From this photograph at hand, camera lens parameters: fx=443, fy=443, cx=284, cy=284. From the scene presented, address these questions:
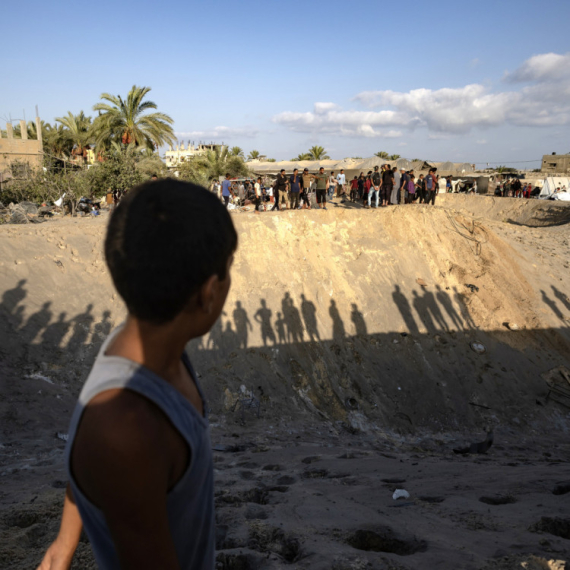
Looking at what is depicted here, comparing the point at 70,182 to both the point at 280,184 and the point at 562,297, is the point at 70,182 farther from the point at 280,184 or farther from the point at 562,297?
the point at 562,297

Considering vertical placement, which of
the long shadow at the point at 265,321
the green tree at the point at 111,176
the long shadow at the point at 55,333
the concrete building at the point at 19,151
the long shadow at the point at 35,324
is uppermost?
the concrete building at the point at 19,151

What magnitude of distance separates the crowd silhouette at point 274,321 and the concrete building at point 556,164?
91.2 feet

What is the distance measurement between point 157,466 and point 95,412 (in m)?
0.16

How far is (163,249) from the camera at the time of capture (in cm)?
92

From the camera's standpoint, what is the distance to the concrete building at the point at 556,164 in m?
35.7

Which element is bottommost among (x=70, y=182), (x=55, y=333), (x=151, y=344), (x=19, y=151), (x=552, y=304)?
(x=552, y=304)

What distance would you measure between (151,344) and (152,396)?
143 mm

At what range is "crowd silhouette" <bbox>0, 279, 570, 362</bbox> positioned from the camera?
25.2ft

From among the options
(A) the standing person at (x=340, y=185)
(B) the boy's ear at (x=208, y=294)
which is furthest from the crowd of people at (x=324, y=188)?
(B) the boy's ear at (x=208, y=294)

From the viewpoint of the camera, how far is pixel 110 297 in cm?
901

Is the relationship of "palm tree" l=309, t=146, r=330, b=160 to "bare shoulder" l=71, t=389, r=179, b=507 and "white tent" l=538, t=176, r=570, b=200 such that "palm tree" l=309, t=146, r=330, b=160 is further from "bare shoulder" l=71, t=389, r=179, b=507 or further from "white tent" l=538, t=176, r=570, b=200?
"bare shoulder" l=71, t=389, r=179, b=507

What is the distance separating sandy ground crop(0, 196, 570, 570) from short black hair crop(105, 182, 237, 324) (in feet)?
7.38

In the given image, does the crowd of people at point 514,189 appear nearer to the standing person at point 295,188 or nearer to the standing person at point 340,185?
the standing person at point 340,185

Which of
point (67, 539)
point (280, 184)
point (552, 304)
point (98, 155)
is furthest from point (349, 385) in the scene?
point (98, 155)
